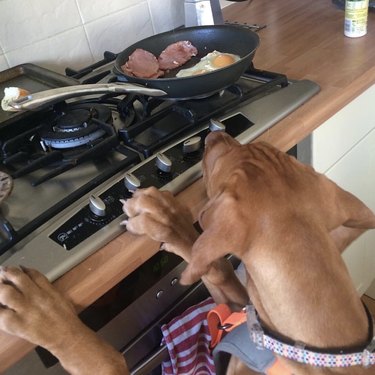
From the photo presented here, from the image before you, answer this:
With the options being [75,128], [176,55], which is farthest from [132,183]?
[176,55]

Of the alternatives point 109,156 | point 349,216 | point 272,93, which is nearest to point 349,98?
point 272,93

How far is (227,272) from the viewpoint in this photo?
0.95m

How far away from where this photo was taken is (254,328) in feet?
2.55

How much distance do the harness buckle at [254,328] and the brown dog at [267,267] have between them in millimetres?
15

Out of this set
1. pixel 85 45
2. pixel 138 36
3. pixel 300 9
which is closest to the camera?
pixel 85 45

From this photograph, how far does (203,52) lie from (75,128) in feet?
1.39

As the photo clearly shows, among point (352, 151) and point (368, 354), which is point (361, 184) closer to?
point (352, 151)

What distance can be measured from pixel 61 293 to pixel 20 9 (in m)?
0.82

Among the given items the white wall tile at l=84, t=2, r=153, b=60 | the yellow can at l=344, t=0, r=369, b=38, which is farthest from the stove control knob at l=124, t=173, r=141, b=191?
the yellow can at l=344, t=0, r=369, b=38

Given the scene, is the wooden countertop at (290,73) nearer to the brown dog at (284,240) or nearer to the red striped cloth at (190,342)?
the brown dog at (284,240)

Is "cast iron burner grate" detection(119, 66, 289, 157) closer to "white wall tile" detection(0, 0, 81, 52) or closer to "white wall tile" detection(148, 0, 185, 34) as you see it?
"white wall tile" detection(0, 0, 81, 52)

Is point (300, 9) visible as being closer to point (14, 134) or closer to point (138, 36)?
point (138, 36)

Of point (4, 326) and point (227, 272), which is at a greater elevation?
point (4, 326)

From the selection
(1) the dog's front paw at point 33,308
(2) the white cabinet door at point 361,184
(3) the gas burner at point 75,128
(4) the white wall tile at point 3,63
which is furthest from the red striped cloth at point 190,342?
(4) the white wall tile at point 3,63
